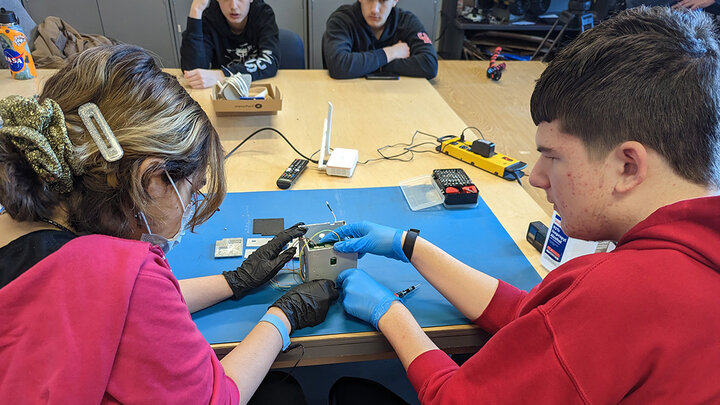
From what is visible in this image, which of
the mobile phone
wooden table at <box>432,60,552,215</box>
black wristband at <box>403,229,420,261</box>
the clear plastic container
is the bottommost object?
wooden table at <box>432,60,552,215</box>

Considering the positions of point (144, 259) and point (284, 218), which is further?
point (284, 218)

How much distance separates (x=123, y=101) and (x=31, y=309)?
0.32 metres

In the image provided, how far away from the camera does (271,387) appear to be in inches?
42.3

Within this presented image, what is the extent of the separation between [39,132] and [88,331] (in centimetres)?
28

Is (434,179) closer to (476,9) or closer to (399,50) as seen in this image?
(399,50)

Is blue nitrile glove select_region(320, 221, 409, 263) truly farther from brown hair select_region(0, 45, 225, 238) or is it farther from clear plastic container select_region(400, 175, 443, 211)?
brown hair select_region(0, 45, 225, 238)

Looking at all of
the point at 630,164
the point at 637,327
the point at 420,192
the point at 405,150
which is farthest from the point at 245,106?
the point at 637,327

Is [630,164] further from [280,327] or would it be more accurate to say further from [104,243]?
[104,243]

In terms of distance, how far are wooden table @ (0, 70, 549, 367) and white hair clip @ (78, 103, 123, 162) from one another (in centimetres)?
43

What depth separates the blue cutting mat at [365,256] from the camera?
0.94m

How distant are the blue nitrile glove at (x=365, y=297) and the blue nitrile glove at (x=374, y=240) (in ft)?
0.25

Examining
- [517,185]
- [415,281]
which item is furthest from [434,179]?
[415,281]

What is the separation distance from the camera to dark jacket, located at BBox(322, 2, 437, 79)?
7.48 ft

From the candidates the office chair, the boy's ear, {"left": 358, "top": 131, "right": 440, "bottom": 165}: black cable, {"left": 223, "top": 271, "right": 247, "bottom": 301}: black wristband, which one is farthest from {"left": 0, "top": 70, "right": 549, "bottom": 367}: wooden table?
the boy's ear
